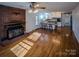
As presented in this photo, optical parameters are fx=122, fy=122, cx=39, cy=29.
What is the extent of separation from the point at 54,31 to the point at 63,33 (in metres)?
0.17

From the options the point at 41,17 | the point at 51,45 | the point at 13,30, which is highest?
the point at 41,17

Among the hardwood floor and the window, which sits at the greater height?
the window

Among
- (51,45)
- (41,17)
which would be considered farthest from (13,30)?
(51,45)

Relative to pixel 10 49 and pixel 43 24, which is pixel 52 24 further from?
pixel 10 49

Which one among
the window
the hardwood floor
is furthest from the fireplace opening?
the window

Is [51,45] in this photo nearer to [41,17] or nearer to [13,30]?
[41,17]

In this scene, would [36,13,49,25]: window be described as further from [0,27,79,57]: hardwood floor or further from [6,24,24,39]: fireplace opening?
[6,24,24,39]: fireplace opening

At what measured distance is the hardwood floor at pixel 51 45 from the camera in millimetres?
1778

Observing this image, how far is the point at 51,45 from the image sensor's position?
6.37 feet

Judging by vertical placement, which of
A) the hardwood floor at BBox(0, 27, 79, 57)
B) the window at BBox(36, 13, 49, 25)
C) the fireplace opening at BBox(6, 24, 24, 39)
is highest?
the window at BBox(36, 13, 49, 25)

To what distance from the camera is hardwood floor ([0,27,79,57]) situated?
1778mm

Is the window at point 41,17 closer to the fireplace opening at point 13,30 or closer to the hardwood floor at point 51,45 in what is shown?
the hardwood floor at point 51,45

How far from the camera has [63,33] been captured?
7.11ft

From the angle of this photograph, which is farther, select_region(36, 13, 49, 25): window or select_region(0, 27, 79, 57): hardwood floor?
select_region(36, 13, 49, 25): window
